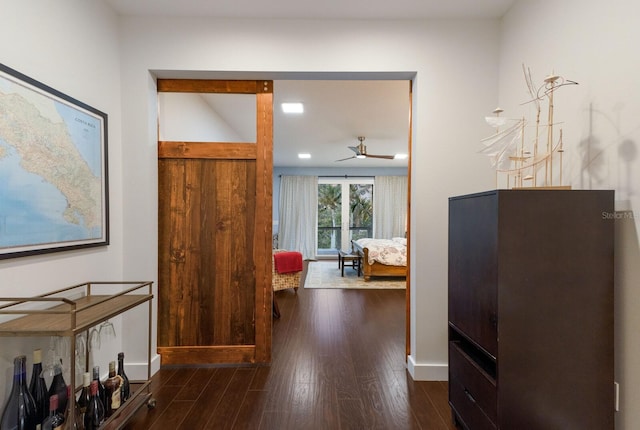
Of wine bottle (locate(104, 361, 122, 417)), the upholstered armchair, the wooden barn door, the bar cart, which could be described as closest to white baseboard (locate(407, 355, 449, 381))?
the wooden barn door

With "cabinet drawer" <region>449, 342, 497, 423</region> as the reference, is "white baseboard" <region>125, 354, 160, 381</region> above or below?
below

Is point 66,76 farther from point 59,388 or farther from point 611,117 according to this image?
point 611,117

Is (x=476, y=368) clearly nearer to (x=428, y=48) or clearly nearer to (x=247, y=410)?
(x=247, y=410)

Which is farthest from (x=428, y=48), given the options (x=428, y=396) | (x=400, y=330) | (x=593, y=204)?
(x=400, y=330)

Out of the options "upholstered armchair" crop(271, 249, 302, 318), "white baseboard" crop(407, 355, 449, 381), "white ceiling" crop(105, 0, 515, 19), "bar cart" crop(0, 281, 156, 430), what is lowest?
"white baseboard" crop(407, 355, 449, 381)

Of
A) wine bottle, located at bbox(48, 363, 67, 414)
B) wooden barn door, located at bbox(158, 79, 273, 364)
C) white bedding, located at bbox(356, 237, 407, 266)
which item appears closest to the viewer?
wine bottle, located at bbox(48, 363, 67, 414)

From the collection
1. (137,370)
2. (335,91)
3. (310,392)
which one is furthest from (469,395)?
(335,91)

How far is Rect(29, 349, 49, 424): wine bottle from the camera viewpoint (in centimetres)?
139

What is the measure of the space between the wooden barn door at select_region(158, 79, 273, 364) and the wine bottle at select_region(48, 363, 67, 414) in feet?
2.80

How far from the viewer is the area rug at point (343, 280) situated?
518cm

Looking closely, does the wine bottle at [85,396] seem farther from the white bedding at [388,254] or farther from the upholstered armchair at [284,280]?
the white bedding at [388,254]

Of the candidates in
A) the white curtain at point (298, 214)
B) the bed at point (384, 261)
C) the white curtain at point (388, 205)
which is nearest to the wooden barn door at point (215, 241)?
the bed at point (384, 261)

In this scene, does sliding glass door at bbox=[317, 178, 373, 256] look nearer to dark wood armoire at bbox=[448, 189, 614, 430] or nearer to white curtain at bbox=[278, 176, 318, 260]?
white curtain at bbox=[278, 176, 318, 260]

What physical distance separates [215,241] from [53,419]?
1297 millimetres
